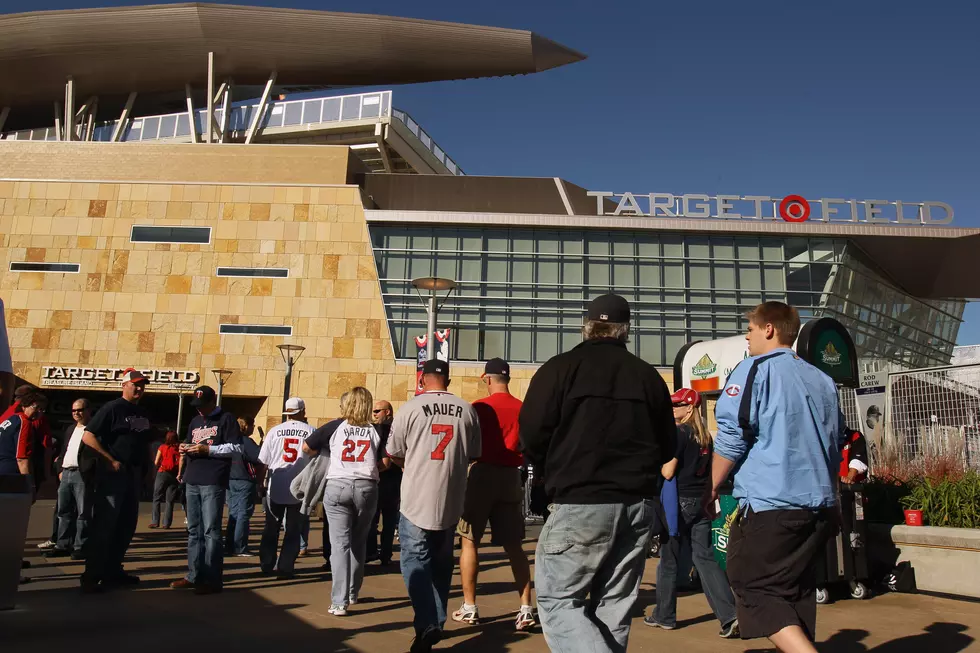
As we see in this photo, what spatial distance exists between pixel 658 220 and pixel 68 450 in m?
30.0

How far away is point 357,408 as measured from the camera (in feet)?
20.9

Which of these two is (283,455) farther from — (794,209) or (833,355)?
(794,209)

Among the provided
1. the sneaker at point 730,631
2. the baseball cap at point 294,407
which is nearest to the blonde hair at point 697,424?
the sneaker at point 730,631

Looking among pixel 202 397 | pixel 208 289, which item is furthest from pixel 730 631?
pixel 208 289

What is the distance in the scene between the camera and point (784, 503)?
3.51 metres

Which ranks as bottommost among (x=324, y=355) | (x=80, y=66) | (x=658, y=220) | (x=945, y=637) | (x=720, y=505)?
(x=945, y=637)

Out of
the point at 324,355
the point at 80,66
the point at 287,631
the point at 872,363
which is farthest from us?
the point at 80,66

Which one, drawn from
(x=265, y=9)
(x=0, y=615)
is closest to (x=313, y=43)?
(x=265, y=9)

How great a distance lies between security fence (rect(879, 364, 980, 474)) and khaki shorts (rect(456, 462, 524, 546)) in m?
5.60

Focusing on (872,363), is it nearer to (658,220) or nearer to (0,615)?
(658,220)

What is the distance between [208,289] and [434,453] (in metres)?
32.6

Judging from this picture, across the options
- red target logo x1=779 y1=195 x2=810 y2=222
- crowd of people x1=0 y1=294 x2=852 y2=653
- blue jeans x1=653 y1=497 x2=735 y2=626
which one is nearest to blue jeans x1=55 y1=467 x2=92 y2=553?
crowd of people x1=0 y1=294 x2=852 y2=653

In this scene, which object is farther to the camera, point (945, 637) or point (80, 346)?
point (80, 346)

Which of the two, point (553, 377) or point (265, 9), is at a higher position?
point (265, 9)
